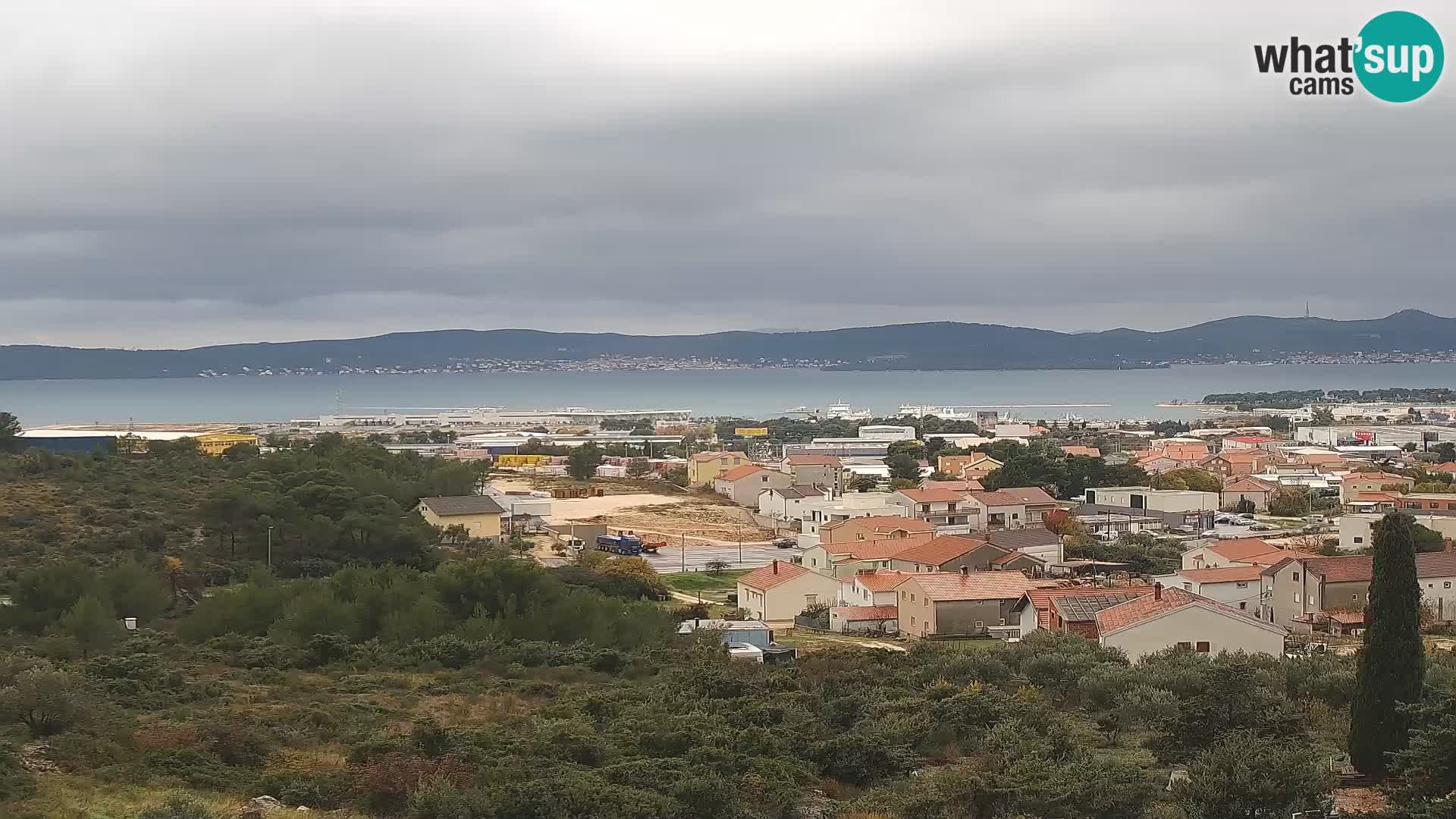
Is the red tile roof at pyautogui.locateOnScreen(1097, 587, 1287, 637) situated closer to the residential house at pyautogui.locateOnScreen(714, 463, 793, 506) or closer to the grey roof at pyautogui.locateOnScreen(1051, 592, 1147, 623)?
the grey roof at pyautogui.locateOnScreen(1051, 592, 1147, 623)

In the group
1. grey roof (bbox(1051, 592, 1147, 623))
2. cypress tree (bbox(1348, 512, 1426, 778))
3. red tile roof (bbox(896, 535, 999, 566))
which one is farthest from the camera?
red tile roof (bbox(896, 535, 999, 566))

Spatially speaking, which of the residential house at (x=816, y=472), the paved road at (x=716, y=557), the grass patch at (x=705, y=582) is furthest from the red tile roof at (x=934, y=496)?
the grass patch at (x=705, y=582)

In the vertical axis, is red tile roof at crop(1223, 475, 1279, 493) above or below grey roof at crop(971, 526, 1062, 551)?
below

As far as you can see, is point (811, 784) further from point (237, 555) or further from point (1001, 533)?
point (1001, 533)

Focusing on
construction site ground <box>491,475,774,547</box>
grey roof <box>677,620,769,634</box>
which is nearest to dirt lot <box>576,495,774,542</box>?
construction site ground <box>491,475,774,547</box>

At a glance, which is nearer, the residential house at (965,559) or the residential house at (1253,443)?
the residential house at (965,559)

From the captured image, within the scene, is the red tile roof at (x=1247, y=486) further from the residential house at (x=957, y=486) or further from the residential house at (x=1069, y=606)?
the residential house at (x=1069, y=606)
